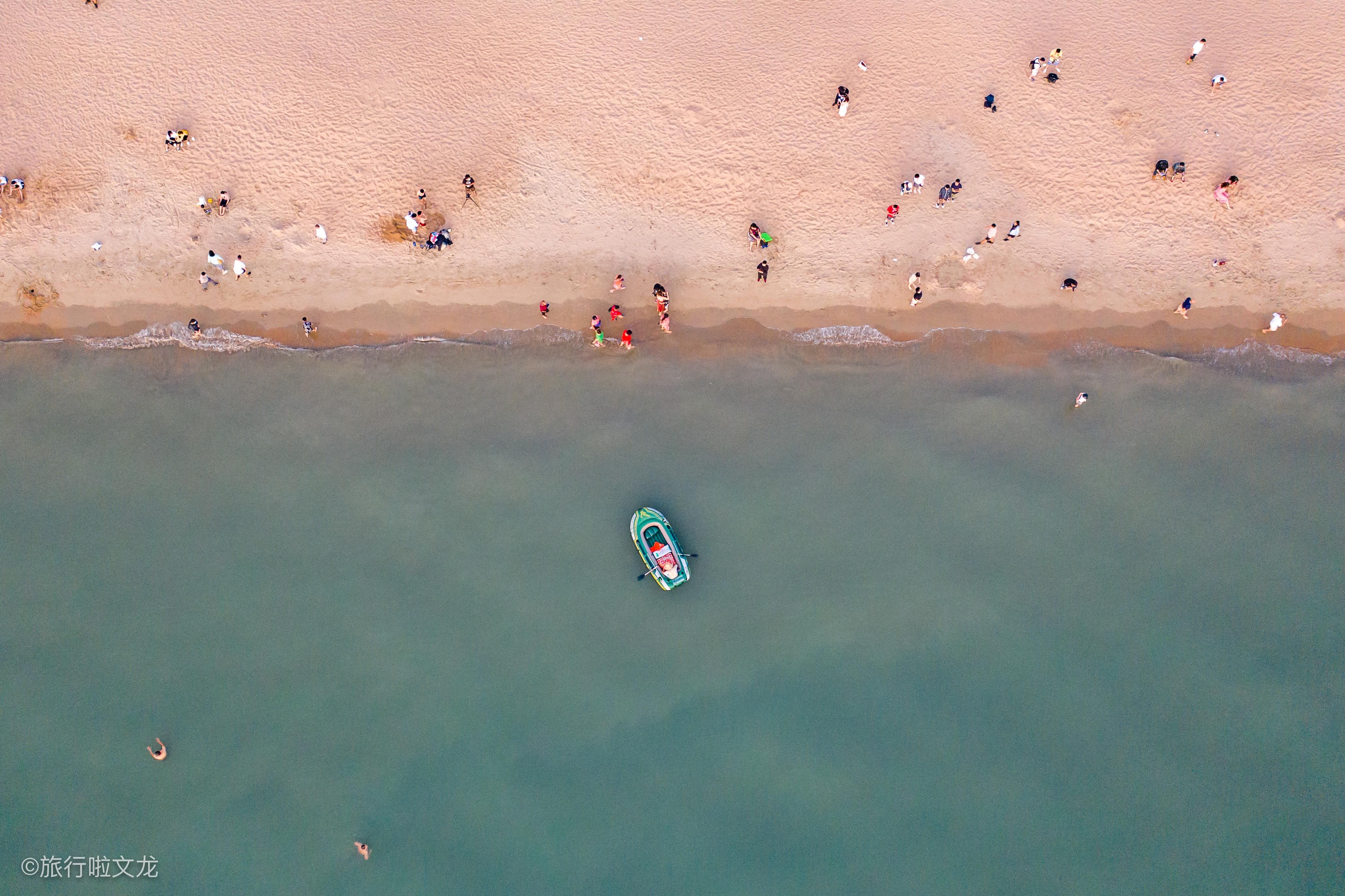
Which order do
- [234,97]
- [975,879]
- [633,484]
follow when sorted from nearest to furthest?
1. [975,879]
2. [633,484]
3. [234,97]

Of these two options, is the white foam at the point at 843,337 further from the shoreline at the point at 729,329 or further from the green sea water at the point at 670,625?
the green sea water at the point at 670,625

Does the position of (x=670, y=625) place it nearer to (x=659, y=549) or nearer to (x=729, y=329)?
(x=659, y=549)

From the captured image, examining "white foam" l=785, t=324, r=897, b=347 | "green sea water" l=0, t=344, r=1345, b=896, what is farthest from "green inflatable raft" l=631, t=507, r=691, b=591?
"white foam" l=785, t=324, r=897, b=347

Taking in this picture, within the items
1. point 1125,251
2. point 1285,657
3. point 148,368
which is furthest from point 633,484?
point 1285,657

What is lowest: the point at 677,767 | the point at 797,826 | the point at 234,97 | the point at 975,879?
the point at 975,879

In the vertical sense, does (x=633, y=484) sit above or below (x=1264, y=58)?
below

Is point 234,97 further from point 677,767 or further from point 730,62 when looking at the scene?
point 677,767

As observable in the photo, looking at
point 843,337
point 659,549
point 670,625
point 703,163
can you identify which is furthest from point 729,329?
point 670,625

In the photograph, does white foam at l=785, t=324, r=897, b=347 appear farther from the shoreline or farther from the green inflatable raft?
the green inflatable raft
